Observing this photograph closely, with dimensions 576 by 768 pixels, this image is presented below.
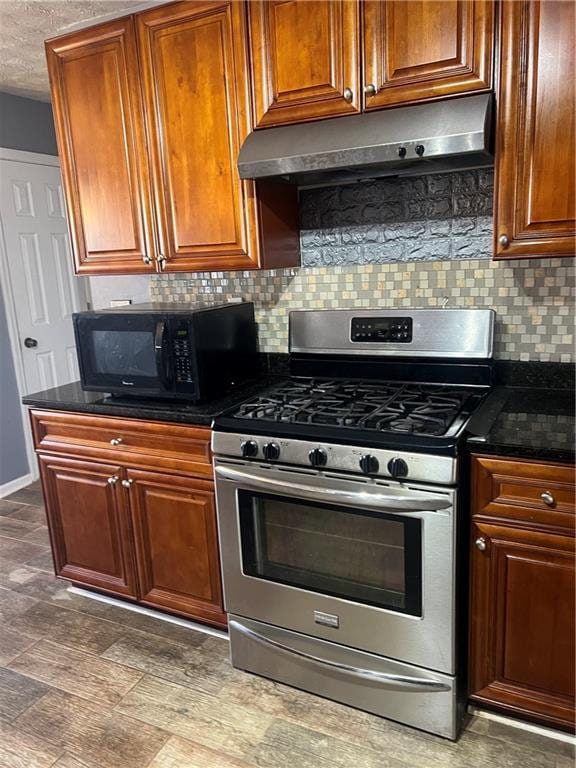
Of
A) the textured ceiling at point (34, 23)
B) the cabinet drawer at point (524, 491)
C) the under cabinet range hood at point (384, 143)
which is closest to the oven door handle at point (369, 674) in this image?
the cabinet drawer at point (524, 491)

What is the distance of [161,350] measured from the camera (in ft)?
6.95

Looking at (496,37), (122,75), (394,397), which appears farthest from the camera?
(122,75)

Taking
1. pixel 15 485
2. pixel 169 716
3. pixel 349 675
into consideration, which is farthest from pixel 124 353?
pixel 15 485

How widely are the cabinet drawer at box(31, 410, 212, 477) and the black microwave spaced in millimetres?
133

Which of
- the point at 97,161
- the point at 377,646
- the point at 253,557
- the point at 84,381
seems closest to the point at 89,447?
the point at 84,381

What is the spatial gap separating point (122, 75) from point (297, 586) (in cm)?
202

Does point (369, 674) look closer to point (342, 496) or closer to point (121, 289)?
point (342, 496)

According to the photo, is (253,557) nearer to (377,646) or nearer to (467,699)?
(377,646)

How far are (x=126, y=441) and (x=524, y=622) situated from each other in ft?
4.94

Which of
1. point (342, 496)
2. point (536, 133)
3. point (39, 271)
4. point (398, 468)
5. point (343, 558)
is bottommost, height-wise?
point (343, 558)

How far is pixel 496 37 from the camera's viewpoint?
1654 millimetres

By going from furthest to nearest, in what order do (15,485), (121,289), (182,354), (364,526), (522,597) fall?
(15,485) < (121,289) < (182,354) < (364,526) < (522,597)

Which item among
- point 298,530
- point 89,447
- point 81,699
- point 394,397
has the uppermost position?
point 394,397

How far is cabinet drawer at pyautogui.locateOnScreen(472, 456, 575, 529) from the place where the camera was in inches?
61.0
